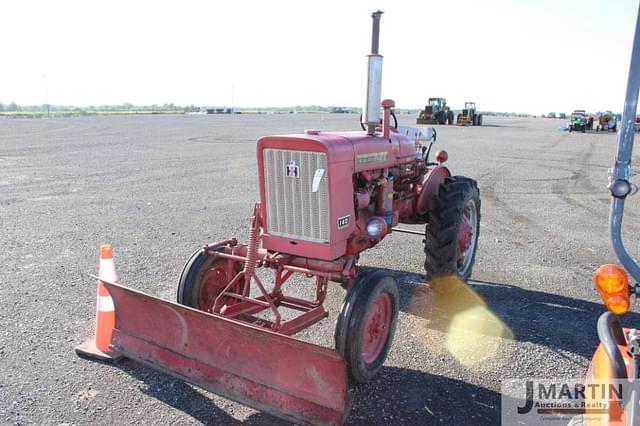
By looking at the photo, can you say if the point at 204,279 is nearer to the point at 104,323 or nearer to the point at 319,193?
the point at 104,323

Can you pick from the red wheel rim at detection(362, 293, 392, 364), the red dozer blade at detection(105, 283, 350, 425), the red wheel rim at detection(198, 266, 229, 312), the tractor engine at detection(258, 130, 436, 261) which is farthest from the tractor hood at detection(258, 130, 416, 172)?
the red dozer blade at detection(105, 283, 350, 425)

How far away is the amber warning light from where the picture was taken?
80.4 inches

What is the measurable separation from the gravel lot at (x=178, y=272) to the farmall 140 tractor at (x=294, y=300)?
268mm

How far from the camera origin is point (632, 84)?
196 cm

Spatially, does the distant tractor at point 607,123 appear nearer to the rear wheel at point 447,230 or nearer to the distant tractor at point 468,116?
the distant tractor at point 468,116

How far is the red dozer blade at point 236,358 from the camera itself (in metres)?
3.00

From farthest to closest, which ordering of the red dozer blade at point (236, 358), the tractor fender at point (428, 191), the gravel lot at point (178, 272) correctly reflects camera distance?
the tractor fender at point (428, 191)
the gravel lot at point (178, 272)
the red dozer blade at point (236, 358)

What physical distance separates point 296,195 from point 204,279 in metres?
1.10

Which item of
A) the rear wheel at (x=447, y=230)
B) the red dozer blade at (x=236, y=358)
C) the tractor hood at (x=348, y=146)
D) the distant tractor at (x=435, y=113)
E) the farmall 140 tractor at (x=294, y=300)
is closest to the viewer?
the red dozer blade at (x=236, y=358)

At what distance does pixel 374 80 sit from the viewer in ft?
13.6

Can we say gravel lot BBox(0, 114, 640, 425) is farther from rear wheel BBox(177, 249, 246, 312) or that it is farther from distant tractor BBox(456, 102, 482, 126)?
distant tractor BBox(456, 102, 482, 126)

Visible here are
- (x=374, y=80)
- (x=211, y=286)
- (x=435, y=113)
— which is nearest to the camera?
(x=374, y=80)

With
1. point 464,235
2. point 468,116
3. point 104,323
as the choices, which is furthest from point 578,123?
point 104,323

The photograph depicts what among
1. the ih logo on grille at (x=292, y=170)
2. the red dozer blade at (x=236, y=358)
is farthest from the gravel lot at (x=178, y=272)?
the ih logo on grille at (x=292, y=170)
